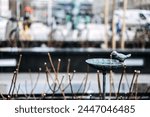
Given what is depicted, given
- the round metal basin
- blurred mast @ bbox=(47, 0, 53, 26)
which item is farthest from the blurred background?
the round metal basin

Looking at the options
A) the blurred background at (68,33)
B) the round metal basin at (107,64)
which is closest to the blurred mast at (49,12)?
the blurred background at (68,33)

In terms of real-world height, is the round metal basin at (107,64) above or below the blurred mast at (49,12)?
below

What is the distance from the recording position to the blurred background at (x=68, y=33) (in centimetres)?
639

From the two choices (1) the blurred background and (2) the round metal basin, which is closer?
(2) the round metal basin

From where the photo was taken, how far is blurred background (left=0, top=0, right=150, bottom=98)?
6.39 meters

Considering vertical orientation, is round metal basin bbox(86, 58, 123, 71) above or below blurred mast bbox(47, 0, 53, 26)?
below

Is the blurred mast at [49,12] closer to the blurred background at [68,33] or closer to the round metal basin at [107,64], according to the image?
the blurred background at [68,33]

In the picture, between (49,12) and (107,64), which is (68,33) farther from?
(107,64)

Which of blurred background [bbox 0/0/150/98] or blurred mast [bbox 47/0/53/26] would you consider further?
blurred mast [bbox 47/0/53/26]

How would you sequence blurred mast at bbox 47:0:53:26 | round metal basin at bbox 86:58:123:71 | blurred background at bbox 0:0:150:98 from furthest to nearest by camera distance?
blurred mast at bbox 47:0:53:26
blurred background at bbox 0:0:150:98
round metal basin at bbox 86:58:123:71

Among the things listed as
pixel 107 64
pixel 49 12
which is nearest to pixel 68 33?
pixel 49 12

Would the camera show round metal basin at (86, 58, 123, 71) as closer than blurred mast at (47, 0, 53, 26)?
Yes

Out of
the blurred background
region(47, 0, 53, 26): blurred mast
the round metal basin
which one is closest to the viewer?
the round metal basin

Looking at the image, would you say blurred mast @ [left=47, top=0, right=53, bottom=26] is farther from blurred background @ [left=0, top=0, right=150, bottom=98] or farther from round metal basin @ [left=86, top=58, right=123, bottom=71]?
round metal basin @ [left=86, top=58, right=123, bottom=71]
